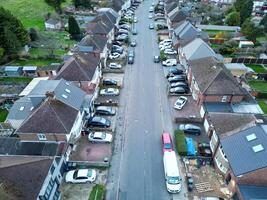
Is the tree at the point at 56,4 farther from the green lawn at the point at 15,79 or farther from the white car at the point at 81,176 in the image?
the white car at the point at 81,176

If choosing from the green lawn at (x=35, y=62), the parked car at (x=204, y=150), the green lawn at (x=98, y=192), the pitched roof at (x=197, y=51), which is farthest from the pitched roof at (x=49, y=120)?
the pitched roof at (x=197, y=51)

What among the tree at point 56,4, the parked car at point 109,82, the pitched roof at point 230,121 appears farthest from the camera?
the tree at point 56,4

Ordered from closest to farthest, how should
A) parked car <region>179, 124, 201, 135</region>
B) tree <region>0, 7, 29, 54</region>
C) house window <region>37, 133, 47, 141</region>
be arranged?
house window <region>37, 133, 47, 141</region>
parked car <region>179, 124, 201, 135</region>
tree <region>0, 7, 29, 54</region>

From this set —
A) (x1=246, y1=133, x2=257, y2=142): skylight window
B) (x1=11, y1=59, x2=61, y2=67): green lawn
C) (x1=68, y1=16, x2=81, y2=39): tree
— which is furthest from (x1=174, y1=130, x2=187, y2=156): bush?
(x1=68, y1=16, x2=81, y2=39): tree

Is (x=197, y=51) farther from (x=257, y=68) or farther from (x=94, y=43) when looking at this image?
(x=94, y=43)

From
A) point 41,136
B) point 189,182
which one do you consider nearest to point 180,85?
point 189,182

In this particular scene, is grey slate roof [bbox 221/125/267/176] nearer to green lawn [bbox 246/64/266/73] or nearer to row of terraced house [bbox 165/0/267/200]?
row of terraced house [bbox 165/0/267/200]

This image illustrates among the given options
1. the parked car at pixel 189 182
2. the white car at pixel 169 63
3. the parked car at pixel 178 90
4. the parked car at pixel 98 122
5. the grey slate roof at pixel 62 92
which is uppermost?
the grey slate roof at pixel 62 92

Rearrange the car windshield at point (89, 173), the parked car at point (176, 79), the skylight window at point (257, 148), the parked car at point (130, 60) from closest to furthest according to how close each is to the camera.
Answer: the skylight window at point (257, 148), the car windshield at point (89, 173), the parked car at point (176, 79), the parked car at point (130, 60)
